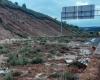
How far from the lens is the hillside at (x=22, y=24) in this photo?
277 feet

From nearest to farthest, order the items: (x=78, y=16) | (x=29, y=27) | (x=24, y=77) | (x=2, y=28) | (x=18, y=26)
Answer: (x=24, y=77) < (x=78, y=16) < (x=2, y=28) < (x=18, y=26) < (x=29, y=27)

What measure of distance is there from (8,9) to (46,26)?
50.7 ft

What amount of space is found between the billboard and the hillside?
1450 cm

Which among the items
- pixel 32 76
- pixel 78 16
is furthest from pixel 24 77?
pixel 78 16

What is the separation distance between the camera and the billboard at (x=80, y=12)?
6462 centimetres

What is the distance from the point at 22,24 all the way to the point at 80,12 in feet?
120

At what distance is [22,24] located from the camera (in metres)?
99.8

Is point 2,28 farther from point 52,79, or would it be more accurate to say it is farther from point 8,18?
point 52,79

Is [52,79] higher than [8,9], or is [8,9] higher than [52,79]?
[8,9]

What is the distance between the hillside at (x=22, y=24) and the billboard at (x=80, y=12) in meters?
14.5

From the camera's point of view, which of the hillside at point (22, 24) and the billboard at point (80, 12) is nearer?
the billboard at point (80, 12)

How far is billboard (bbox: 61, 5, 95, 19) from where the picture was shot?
64.6 meters

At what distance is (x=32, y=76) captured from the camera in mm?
21562

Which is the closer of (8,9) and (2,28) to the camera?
(2,28)
